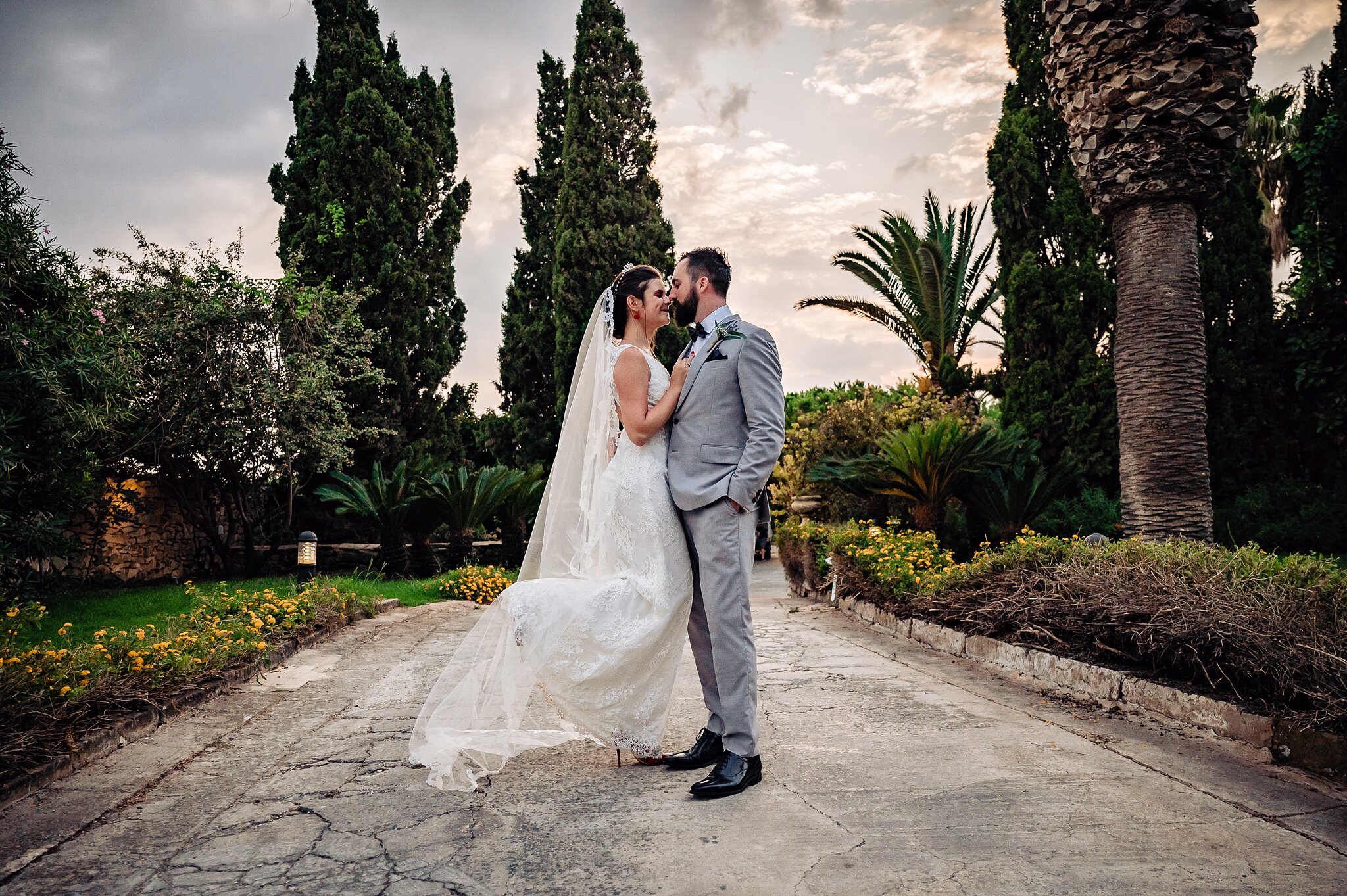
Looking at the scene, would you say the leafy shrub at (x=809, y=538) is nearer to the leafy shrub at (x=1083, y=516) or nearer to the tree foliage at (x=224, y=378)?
the leafy shrub at (x=1083, y=516)

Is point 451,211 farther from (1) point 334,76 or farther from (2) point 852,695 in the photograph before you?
(2) point 852,695

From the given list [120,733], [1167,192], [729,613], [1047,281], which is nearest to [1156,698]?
[729,613]

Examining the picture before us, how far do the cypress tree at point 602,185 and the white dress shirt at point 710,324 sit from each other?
49.1 feet

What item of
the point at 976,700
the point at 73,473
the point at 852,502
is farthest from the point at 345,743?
the point at 852,502

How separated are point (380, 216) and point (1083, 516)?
1389cm

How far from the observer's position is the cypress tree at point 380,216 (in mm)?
16000

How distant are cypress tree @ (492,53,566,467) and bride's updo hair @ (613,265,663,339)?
50.1 feet

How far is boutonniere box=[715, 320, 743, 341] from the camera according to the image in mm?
3557

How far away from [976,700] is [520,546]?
10.8m

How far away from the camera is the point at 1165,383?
726 centimetres

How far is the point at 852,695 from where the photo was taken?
5.07 meters

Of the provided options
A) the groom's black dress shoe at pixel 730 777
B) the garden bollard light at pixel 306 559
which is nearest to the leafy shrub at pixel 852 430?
the garden bollard light at pixel 306 559

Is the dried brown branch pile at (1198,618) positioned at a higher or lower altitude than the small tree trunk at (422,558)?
higher

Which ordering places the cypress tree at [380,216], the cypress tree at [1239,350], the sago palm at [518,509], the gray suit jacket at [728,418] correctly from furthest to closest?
the cypress tree at [380,216] < the sago palm at [518,509] < the cypress tree at [1239,350] < the gray suit jacket at [728,418]
